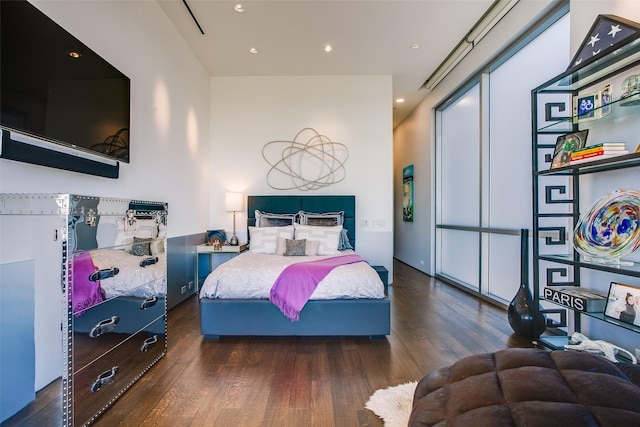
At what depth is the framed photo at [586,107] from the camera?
2.02 m

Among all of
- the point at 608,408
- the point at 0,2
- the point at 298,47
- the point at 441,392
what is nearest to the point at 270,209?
the point at 298,47

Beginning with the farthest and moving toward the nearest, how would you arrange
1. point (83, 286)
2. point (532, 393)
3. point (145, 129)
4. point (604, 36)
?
point (145, 129) → point (604, 36) → point (83, 286) → point (532, 393)

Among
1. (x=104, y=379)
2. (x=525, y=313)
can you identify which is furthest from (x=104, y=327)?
(x=525, y=313)

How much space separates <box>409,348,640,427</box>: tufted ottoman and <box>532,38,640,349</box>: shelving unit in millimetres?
Result: 973

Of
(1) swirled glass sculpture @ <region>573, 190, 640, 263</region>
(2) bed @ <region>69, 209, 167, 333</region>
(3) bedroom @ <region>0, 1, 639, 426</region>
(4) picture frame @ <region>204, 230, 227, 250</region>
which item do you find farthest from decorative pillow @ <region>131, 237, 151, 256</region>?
(1) swirled glass sculpture @ <region>573, 190, 640, 263</region>

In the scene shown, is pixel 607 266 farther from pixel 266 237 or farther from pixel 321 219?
pixel 266 237

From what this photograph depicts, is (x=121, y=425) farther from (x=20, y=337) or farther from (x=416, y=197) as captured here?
(x=416, y=197)

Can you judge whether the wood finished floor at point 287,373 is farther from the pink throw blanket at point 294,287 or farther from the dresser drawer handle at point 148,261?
the dresser drawer handle at point 148,261

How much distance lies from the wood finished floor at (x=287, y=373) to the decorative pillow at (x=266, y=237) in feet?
3.35

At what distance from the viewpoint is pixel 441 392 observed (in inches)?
46.0

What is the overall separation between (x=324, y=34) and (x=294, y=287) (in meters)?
3.06

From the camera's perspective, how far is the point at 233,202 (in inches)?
166

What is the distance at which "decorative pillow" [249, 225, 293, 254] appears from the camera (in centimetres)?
360

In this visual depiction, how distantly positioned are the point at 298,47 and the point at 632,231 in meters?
3.79
